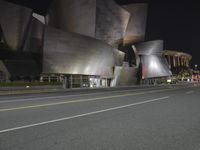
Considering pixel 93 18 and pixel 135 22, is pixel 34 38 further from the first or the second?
pixel 135 22

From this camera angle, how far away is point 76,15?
50281mm

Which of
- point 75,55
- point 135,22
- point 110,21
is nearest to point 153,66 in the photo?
point 135,22

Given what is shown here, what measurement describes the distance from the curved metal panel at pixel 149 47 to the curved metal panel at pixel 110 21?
589 centimetres

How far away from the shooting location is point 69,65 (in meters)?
42.4

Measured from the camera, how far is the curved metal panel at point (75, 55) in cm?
3988

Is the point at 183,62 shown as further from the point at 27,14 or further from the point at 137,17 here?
the point at 27,14

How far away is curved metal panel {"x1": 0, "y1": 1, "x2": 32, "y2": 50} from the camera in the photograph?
41219mm

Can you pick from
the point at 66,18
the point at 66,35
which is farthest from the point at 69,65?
the point at 66,18

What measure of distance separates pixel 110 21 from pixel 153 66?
16.2 metres

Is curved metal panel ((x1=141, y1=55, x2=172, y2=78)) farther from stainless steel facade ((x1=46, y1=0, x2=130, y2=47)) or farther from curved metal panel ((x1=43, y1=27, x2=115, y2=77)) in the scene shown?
curved metal panel ((x1=43, y1=27, x2=115, y2=77))

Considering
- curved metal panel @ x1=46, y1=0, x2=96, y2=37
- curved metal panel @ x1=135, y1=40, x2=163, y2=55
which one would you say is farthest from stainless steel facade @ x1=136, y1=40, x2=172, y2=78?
curved metal panel @ x1=46, y1=0, x2=96, y2=37

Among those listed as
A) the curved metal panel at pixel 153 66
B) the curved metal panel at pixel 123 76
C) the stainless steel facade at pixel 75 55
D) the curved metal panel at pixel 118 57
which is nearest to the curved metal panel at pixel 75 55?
the stainless steel facade at pixel 75 55

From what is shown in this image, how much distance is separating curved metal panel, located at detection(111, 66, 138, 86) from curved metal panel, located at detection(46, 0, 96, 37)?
8113 mm

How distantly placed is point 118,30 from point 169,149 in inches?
2015
